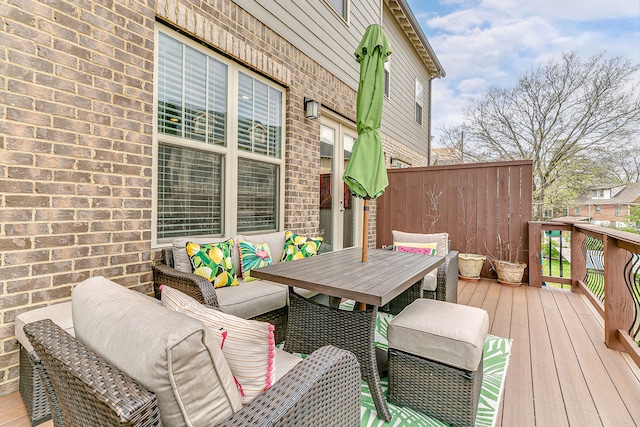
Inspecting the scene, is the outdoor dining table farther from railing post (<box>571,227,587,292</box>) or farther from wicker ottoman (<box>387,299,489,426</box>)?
railing post (<box>571,227,587,292</box>)

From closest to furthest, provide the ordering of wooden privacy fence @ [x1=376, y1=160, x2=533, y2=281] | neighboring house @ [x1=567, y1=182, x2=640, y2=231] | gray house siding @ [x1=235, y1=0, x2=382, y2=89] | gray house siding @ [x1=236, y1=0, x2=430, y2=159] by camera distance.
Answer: gray house siding @ [x1=235, y1=0, x2=382, y2=89] → gray house siding @ [x1=236, y1=0, x2=430, y2=159] → wooden privacy fence @ [x1=376, y1=160, x2=533, y2=281] → neighboring house @ [x1=567, y1=182, x2=640, y2=231]

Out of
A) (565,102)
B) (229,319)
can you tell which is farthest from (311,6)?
(565,102)

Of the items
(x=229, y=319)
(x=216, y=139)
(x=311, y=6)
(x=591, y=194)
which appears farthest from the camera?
(x=591, y=194)

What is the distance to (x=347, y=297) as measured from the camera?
165cm

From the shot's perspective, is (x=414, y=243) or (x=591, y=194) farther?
(x=591, y=194)

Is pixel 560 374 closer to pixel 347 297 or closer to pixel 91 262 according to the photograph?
pixel 347 297

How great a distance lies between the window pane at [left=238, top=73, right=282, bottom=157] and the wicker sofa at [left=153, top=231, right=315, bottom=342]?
1278 mm

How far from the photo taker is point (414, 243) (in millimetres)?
3789

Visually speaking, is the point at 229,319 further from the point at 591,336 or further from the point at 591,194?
the point at 591,194

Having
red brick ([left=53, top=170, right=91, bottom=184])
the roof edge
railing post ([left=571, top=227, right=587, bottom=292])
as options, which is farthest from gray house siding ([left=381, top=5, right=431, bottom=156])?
red brick ([left=53, top=170, right=91, bottom=184])

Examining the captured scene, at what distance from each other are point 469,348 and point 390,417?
59 cm

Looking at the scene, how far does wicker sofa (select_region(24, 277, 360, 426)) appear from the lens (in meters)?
0.69

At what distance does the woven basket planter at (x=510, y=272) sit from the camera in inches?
179

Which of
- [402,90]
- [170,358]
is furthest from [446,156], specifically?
[170,358]
